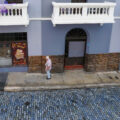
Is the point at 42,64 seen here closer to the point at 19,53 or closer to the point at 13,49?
the point at 19,53

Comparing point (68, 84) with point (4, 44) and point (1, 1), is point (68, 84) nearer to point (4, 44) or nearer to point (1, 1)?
point (4, 44)

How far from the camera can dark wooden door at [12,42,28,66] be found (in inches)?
529

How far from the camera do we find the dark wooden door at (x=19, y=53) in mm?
13445

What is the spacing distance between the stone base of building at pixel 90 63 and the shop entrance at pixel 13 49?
0.67 meters

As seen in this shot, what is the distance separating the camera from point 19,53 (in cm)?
1370

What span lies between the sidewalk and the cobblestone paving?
394 millimetres

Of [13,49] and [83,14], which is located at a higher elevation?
[83,14]

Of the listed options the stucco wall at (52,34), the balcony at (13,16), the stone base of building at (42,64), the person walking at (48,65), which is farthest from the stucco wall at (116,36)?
the balcony at (13,16)

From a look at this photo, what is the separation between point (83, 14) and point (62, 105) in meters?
5.41

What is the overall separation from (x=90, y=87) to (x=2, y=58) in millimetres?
6063

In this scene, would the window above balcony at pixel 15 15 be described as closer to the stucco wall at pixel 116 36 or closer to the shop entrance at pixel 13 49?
the shop entrance at pixel 13 49

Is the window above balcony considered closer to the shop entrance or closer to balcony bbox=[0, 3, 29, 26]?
balcony bbox=[0, 3, 29, 26]

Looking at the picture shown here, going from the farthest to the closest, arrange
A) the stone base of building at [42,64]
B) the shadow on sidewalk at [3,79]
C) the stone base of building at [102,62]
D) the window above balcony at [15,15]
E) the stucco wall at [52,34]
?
the stone base of building at [102,62], the stone base of building at [42,64], the stucco wall at [52,34], the shadow on sidewalk at [3,79], the window above balcony at [15,15]

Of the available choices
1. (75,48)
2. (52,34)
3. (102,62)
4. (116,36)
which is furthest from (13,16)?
(116,36)
